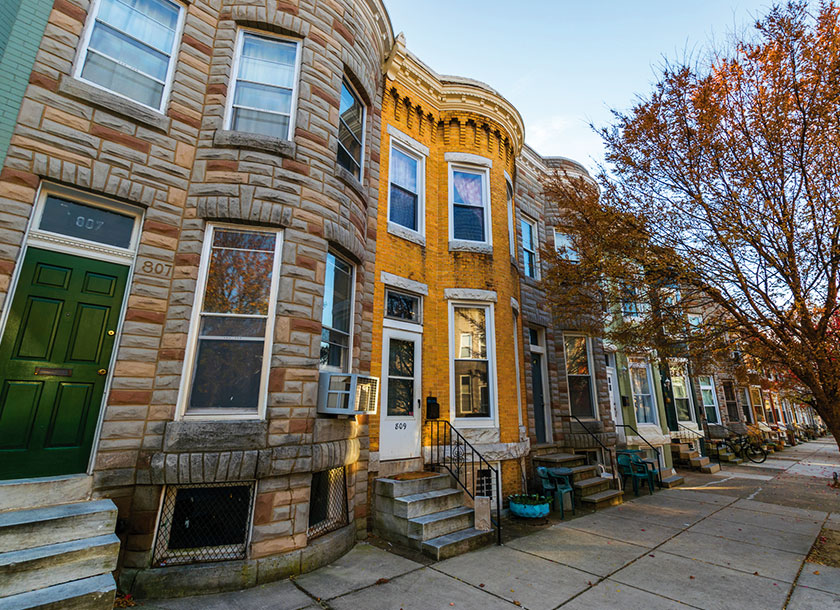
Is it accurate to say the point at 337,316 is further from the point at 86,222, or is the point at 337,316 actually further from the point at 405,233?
the point at 86,222

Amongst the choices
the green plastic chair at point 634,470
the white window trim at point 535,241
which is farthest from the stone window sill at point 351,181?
the green plastic chair at point 634,470

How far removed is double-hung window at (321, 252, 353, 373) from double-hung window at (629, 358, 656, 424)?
421 inches

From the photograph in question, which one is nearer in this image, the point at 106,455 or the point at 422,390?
the point at 106,455

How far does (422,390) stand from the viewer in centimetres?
784

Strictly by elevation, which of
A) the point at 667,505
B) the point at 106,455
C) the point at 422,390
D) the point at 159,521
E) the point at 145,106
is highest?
the point at 145,106

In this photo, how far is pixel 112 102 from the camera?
475 cm

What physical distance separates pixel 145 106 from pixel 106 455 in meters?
4.22

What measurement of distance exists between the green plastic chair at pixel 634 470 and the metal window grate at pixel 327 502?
7.82m

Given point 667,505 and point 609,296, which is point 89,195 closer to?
point 609,296

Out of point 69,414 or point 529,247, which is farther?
point 529,247

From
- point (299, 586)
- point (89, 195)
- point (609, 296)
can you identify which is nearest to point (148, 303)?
point (89, 195)

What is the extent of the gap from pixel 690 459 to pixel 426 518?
1349cm

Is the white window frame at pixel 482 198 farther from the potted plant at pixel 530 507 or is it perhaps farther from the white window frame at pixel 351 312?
the potted plant at pixel 530 507

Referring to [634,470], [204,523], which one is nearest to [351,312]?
[204,523]
